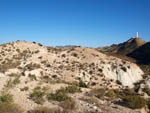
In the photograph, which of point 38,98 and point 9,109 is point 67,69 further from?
point 9,109

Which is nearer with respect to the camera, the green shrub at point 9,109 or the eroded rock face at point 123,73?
the green shrub at point 9,109

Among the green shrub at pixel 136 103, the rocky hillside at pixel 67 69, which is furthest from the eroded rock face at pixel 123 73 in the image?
the green shrub at pixel 136 103

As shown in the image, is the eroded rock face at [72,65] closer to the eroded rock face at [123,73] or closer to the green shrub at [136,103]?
the eroded rock face at [123,73]

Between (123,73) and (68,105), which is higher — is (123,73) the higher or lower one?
the higher one

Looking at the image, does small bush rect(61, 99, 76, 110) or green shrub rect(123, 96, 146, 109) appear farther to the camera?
green shrub rect(123, 96, 146, 109)

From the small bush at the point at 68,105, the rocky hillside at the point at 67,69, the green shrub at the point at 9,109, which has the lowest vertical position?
the small bush at the point at 68,105

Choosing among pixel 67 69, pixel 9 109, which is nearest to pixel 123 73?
pixel 67 69

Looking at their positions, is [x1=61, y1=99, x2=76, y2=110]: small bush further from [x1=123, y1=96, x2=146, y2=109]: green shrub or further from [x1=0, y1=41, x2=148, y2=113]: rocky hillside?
[x1=123, y1=96, x2=146, y2=109]: green shrub

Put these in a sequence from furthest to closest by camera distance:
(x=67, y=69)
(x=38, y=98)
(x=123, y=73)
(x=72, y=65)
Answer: (x=123, y=73)
(x=72, y=65)
(x=67, y=69)
(x=38, y=98)

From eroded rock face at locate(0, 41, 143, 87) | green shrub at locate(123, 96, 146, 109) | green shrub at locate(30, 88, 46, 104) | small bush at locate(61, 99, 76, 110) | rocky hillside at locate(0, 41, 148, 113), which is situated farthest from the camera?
eroded rock face at locate(0, 41, 143, 87)

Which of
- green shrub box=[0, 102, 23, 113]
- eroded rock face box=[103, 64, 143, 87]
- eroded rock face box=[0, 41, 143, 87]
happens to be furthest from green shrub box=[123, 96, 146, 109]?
eroded rock face box=[103, 64, 143, 87]

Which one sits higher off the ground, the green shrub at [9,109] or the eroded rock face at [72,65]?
the eroded rock face at [72,65]

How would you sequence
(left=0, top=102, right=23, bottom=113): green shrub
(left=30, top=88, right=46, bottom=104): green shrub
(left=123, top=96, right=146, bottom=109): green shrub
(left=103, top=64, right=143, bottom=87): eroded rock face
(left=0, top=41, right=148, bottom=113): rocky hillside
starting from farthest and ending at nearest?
(left=103, top=64, right=143, bottom=87): eroded rock face → (left=0, top=41, right=148, bottom=113): rocky hillside → (left=123, top=96, right=146, bottom=109): green shrub → (left=30, top=88, right=46, bottom=104): green shrub → (left=0, top=102, right=23, bottom=113): green shrub

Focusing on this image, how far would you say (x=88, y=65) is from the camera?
979 inches
